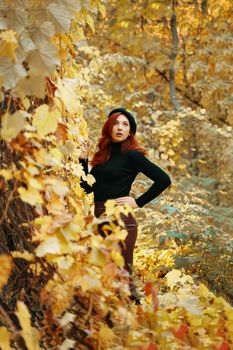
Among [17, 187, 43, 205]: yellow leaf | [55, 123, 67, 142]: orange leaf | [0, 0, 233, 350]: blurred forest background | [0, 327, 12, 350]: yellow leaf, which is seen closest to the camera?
[17, 187, 43, 205]: yellow leaf

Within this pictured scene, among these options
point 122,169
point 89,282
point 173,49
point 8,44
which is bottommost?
point 89,282

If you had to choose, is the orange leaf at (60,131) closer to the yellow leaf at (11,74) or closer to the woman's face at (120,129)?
the yellow leaf at (11,74)

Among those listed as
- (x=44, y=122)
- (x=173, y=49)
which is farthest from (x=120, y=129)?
(x=173, y=49)

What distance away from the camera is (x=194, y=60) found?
43.5 ft

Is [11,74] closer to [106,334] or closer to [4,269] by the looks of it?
[4,269]

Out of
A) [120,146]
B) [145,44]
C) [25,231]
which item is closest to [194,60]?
[145,44]

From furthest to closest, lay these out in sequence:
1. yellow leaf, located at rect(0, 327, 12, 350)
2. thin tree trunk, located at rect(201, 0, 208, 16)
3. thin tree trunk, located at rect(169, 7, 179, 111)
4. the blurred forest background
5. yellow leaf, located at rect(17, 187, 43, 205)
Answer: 1. thin tree trunk, located at rect(201, 0, 208, 16)
2. thin tree trunk, located at rect(169, 7, 179, 111)
3. yellow leaf, located at rect(0, 327, 12, 350)
4. the blurred forest background
5. yellow leaf, located at rect(17, 187, 43, 205)

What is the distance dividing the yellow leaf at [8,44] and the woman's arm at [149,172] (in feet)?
6.50

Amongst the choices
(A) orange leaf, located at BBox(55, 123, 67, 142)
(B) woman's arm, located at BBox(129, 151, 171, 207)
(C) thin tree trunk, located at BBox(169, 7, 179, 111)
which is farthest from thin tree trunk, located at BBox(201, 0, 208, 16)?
(A) orange leaf, located at BBox(55, 123, 67, 142)

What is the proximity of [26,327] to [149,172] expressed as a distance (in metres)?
2.20

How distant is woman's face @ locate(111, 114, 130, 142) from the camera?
14.0ft

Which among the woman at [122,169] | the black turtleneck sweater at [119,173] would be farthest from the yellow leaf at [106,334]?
the black turtleneck sweater at [119,173]

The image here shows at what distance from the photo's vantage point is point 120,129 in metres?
4.27

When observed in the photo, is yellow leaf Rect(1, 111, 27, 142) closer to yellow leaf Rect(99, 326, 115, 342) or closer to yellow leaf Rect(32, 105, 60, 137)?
yellow leaf Rect(32, 105, 60, 137)
